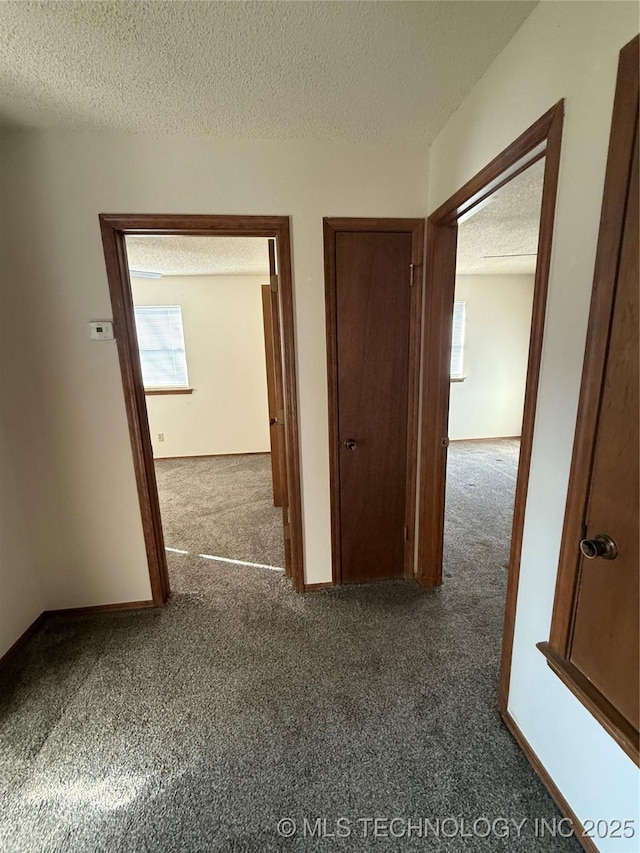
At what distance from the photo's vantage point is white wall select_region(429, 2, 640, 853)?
0.89 m

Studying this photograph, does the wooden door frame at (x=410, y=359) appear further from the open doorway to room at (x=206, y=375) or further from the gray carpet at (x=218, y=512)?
the open doorway to room at (x=206, y=375)

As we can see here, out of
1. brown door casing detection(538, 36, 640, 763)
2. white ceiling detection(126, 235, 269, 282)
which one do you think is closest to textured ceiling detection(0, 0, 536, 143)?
brown door casing detection(538, 36, 640, 763)

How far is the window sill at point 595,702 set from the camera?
2.74 ft

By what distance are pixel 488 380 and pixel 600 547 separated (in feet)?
15.5

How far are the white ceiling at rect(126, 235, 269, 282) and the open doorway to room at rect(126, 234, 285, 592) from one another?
0.01 m

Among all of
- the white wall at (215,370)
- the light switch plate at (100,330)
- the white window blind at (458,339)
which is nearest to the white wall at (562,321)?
the light switch plate at (100,330)

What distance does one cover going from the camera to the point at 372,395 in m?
1.99

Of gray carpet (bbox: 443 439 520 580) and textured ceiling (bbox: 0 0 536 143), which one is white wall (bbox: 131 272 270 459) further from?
textured ceiling (bbox: 0 0 536 143)

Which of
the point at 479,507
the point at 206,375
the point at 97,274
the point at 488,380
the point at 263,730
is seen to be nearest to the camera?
the point at 263,730

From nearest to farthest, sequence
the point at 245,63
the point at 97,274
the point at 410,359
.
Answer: the point at 245,63, the point at 97,274, the point at 410,359

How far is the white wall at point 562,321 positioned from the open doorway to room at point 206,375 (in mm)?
2346

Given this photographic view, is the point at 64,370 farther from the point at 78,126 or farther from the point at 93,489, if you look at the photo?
the point at 78,126

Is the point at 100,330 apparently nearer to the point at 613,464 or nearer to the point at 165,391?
the point at 613,464

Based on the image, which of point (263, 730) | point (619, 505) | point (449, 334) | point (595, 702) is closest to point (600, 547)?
point (619, 505)
